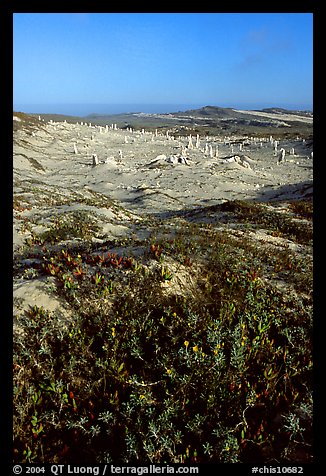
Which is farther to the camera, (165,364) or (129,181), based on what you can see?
(129,181)

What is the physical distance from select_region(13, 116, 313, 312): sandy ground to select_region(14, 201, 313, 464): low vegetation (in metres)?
0.94

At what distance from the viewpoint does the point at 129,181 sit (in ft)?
114

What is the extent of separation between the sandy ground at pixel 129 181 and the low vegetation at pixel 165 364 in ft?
3.08

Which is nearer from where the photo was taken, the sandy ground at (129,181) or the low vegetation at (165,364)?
the low vegetation at (165,364)

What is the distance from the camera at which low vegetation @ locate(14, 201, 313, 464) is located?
3707 mm

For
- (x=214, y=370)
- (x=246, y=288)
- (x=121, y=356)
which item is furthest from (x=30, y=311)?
(x=246, y=288)

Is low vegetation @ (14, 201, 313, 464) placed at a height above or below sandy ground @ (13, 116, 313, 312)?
below

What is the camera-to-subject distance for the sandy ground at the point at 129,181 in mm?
14930

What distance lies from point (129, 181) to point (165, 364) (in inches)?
1244

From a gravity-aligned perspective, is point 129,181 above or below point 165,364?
above

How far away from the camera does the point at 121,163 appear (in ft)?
146

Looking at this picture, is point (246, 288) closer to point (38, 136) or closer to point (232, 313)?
point (232, 313)

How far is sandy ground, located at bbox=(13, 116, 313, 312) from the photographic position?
49.0 feet

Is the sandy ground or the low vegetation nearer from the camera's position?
the low vegetation
